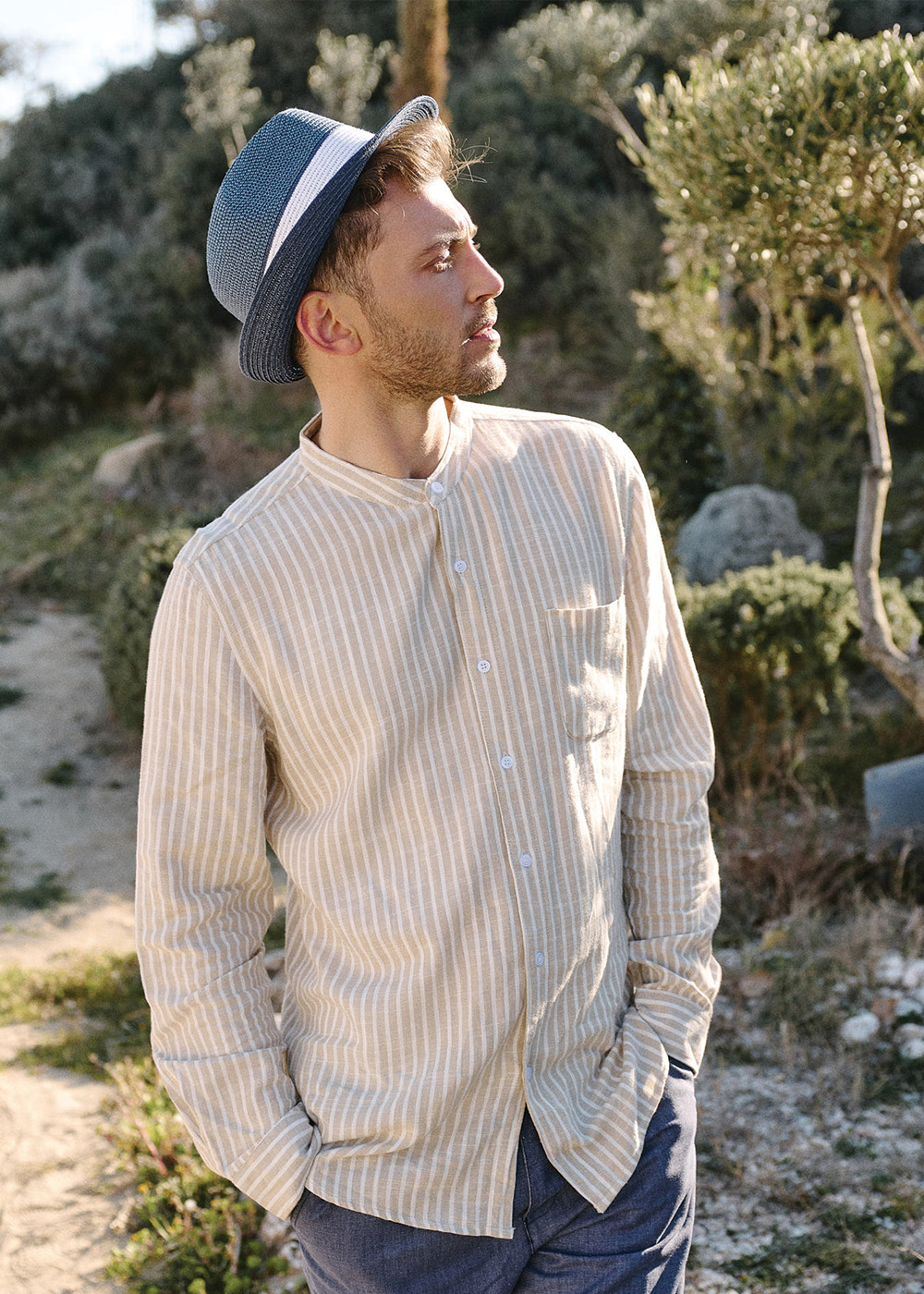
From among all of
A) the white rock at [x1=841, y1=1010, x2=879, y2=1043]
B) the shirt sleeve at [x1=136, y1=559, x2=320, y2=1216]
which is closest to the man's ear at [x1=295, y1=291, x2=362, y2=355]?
the shirt sleeve at [x1=136, y1=559, x2=320, y2=1216]

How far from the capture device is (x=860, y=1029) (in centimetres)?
341

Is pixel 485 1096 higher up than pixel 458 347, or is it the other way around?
pixel 458 347

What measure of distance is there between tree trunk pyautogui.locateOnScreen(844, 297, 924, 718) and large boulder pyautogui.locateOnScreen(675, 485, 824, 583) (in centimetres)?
305

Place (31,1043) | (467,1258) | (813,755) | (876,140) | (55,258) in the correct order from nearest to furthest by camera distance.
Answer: (467,1258) < (876,140) < (31,1043) < (813,755) < (55,258)

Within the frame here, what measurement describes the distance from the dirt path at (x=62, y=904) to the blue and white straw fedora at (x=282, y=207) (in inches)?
102

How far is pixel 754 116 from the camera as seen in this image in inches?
129

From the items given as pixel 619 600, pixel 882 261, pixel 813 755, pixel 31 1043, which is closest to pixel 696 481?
pixel 813 755

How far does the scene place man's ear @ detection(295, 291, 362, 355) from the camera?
5.20 feet

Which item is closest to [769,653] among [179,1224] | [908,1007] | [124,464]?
[908,1007]

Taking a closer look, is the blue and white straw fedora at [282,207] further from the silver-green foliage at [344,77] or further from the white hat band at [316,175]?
the silver-green foliage at [344,77]

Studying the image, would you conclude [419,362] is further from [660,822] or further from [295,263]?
[660,822]

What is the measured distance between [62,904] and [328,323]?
4447 mm

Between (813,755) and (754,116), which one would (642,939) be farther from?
(813,755)

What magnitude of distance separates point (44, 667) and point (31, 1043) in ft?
14.7
